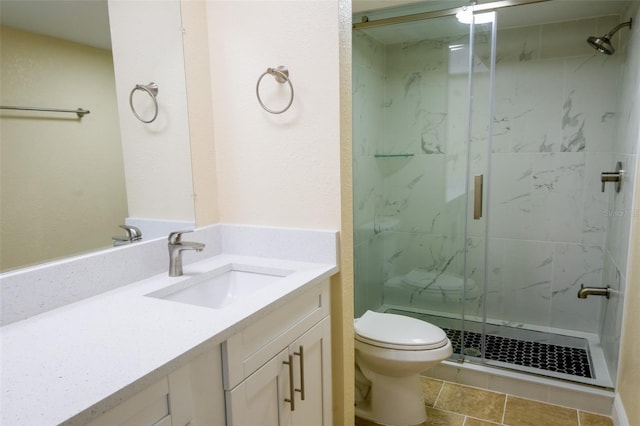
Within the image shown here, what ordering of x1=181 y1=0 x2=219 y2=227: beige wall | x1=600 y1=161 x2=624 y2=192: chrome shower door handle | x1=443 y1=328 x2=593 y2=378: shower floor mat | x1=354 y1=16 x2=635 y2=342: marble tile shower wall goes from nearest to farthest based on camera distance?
x1=181 y1=0 x2=219 y2=227: beige wall → x1=600 y1=161 x2=624 y2=192: chrome shower door handle → x1=443 y1=328 x2=593 y2=378: shower floor mat → x1=354 y1=16 x2=635 y2=342: marble tile shower wall

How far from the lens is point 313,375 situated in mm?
1418

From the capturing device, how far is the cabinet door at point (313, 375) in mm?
1322

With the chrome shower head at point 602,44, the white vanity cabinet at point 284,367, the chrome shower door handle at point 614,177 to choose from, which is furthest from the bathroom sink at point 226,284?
the chrome shower head at point 602,44

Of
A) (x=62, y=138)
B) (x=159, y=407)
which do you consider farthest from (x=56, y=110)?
(x=159, y=407)

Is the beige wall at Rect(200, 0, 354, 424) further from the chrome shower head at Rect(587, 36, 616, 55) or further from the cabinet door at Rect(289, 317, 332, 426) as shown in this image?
the chrome shower head at Rect(587, 36, 616, 55)

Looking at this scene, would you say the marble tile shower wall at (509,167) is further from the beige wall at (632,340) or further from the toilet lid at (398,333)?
the beige wall at (632,340)

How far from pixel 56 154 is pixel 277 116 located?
0.74 meters

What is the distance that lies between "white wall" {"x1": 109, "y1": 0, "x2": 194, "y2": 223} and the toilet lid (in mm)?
1001

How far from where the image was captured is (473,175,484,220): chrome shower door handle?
2408mm

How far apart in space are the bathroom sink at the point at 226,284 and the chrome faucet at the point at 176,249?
0.21 ft

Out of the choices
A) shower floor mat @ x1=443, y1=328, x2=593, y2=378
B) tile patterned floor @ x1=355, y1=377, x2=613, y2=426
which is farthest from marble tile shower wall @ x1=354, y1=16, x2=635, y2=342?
tile patterned floor @ x1=355, y1=377, x2=613, y2=426

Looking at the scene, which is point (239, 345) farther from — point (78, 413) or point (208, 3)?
point (208, 3)

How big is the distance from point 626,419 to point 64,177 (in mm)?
2384

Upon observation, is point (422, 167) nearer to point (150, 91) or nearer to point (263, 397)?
point (150, 91)
